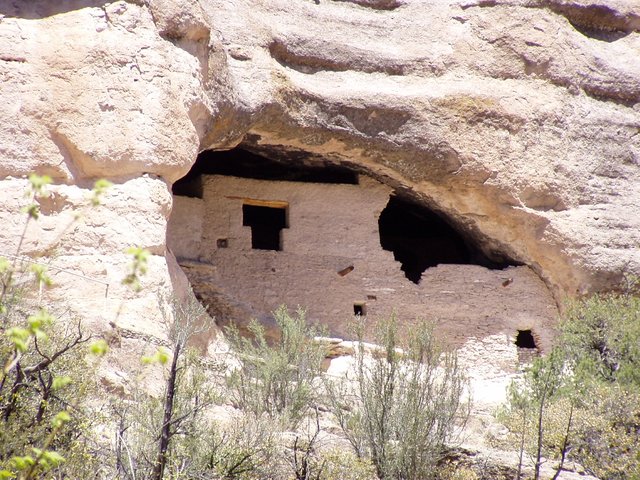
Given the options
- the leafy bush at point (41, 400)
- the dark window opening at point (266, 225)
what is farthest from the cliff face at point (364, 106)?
the leafy bush at point (41, 400)

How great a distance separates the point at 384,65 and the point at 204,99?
7.73ft

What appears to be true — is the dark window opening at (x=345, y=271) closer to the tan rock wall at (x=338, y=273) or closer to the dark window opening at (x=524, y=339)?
the tan rock wall at (x=338, y=273)

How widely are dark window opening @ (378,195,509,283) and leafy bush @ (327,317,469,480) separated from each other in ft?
16.9

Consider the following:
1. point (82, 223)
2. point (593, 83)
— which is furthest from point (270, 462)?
point (593, 83)

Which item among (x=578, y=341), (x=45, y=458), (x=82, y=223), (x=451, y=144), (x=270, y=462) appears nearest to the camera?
(x=45, y=458)

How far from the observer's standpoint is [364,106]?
364 inches

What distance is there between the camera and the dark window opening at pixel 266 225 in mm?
11023

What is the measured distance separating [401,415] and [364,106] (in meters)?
4.00

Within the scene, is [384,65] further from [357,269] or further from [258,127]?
[357,269]

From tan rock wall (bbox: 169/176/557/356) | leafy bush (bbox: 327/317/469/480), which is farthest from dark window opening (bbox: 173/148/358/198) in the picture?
leafy bush (bbox: 327/317/469/480)

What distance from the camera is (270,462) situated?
5289 mm

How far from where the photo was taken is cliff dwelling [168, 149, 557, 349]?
9.56 m

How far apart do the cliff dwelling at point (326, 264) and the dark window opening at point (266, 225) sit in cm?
43

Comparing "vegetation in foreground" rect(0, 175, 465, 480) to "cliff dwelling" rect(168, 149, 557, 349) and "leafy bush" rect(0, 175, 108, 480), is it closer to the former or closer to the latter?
"leafy bush" rect(0, 175, 108, 480)
